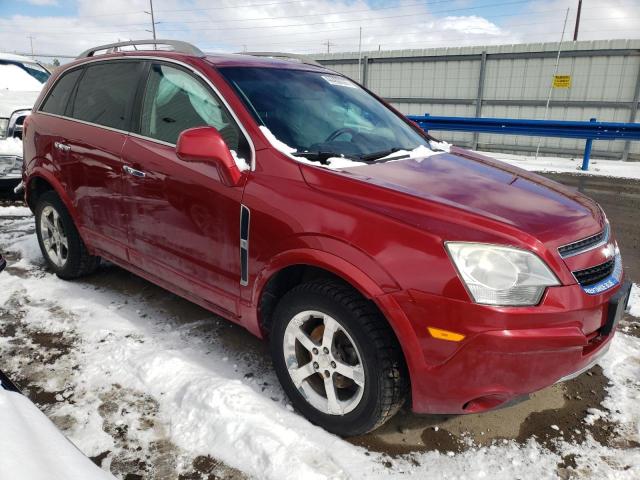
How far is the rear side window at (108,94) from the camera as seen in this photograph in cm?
322

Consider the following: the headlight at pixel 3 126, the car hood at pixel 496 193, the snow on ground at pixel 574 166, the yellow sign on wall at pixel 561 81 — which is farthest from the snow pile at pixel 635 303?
the yellow sign on wall at pixel 561 81

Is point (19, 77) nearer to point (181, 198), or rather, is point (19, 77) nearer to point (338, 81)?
point (338, 81)

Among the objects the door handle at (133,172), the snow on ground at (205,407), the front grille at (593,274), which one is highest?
the door handle at (133,172)

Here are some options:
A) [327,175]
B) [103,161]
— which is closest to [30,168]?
[103,161]

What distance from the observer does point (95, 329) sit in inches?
125

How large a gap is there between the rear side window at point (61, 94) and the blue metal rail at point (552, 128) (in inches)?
279

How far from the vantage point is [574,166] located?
34.8ft

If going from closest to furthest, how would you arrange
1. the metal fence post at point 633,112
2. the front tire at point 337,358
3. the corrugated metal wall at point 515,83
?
1. the front tire at point 337,358
2. the metal fence post at point 633,112
3. the corrugated metal wall at point 515,83

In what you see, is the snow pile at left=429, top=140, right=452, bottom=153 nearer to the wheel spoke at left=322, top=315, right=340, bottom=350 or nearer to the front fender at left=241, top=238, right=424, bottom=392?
the front fender at left=241, top=238, right=424, bottom=392

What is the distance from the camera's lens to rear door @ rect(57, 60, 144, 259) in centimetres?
318

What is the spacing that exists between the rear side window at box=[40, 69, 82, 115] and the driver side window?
112cm

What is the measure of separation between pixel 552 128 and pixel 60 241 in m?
9.07

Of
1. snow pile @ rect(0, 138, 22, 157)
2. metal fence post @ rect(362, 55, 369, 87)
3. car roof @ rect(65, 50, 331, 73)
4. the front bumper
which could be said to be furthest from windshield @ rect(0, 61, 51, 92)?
metal fence post @ rect(362, 55, 369, 87)

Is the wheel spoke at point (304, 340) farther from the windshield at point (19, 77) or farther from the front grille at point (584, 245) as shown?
the windshield at point (19, 77)
